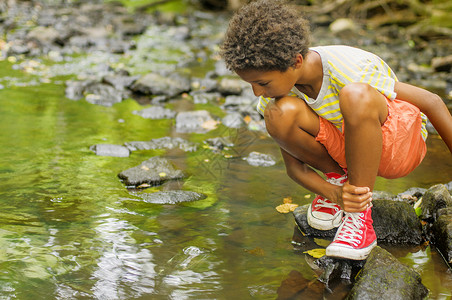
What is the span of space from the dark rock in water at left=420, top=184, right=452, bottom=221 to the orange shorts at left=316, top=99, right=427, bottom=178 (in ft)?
0.97

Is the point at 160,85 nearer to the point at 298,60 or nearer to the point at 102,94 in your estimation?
the point at 102,94

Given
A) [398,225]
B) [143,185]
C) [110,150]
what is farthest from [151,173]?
[398,225]

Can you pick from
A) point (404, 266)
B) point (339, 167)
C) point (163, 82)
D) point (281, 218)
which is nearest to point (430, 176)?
point (339, 167)

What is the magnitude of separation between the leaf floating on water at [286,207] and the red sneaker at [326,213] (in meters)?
0.23

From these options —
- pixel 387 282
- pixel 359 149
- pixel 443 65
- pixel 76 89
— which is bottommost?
pixel 443 65

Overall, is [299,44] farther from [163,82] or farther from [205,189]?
[163,82]

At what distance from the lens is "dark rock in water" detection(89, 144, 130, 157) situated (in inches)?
139

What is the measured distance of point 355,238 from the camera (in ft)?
7.46

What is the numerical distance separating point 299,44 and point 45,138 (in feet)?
7.55

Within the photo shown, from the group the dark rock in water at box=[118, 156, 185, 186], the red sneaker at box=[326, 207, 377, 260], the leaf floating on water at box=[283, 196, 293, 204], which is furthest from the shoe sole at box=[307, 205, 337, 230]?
the dark rock in water at box=[118, 156, 185, 186]

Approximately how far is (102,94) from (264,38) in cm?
332

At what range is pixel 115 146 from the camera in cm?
360

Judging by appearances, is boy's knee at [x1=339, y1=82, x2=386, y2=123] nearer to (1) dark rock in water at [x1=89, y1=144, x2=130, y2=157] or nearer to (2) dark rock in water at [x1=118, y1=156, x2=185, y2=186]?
(2) dark rock in water at [x1=118, y1=156, x2=185, y2=186]

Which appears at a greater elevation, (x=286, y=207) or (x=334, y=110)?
(x=334, y=110)
